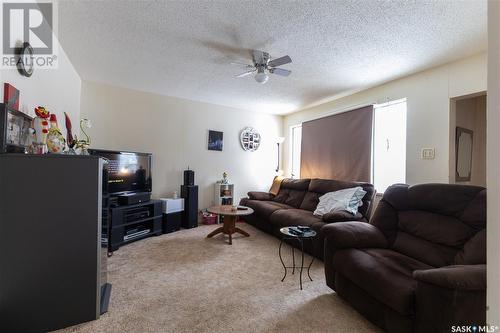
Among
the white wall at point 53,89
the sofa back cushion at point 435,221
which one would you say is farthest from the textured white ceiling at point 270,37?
the sofa back cushion at point 435,221

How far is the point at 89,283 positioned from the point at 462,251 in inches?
104

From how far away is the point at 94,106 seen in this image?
3.54 m

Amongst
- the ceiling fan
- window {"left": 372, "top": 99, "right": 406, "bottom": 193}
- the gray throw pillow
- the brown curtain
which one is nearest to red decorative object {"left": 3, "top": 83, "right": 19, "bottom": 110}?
the ceiling fan

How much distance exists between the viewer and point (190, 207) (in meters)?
4.01

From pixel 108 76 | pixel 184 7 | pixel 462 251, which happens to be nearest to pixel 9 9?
pixel 184 7

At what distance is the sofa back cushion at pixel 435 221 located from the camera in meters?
1.67

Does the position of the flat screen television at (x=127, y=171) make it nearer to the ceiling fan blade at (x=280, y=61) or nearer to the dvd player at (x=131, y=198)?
the dvd player at (x=131, y=198)

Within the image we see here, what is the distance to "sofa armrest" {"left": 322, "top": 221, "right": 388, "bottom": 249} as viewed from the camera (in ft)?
6.30

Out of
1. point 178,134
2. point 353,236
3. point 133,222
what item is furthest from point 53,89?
point 353,236

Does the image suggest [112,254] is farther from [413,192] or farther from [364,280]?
[413,192]

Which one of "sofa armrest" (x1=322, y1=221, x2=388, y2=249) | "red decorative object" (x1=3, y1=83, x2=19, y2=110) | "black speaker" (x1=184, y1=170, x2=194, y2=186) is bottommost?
"sofa armrest" (x1=322, y1=221, x2=388, y2=249)

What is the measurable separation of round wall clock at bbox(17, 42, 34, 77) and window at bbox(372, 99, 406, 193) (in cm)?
399
